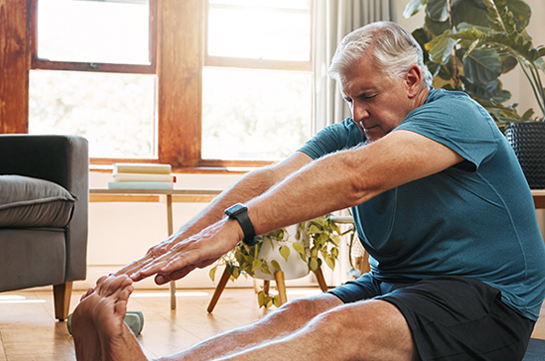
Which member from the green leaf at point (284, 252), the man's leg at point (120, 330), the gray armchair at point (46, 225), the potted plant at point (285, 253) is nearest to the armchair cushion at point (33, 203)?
the gray armchair at point (46, 225)

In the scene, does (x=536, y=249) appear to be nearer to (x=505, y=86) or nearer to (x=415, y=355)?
(x=415, y=355)

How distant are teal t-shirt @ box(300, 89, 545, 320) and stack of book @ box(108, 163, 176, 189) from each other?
67.4 inches

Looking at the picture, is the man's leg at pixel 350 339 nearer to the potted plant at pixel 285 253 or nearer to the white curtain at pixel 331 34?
the potted plant at pixel 285 253

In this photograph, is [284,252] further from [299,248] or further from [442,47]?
[442,47]

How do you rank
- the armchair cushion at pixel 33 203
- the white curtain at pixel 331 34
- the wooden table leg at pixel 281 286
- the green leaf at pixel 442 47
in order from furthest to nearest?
the white curtain at pixel 331 34
the green leaf at pixel 442 47
the wooden table leg at pixel 281 286
the armchair cushion at pixel 33 203

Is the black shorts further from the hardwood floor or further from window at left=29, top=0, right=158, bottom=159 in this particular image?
window at left=29, top=0, right=158, bottom=159

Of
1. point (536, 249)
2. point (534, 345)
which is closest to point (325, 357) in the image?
point (536, 249)

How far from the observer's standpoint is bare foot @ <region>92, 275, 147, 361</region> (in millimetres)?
999

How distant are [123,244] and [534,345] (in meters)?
2.35

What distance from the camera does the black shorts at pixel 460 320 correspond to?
1096 millimetres

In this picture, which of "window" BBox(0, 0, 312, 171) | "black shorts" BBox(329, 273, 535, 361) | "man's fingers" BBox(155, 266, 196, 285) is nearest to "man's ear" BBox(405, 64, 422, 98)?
"black shorts" BBox(329, 273, 535, 361)

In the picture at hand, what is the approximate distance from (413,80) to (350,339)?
2.06 feet

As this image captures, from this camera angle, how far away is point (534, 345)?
6.06ft

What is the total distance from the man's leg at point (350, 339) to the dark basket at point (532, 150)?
1861mm
